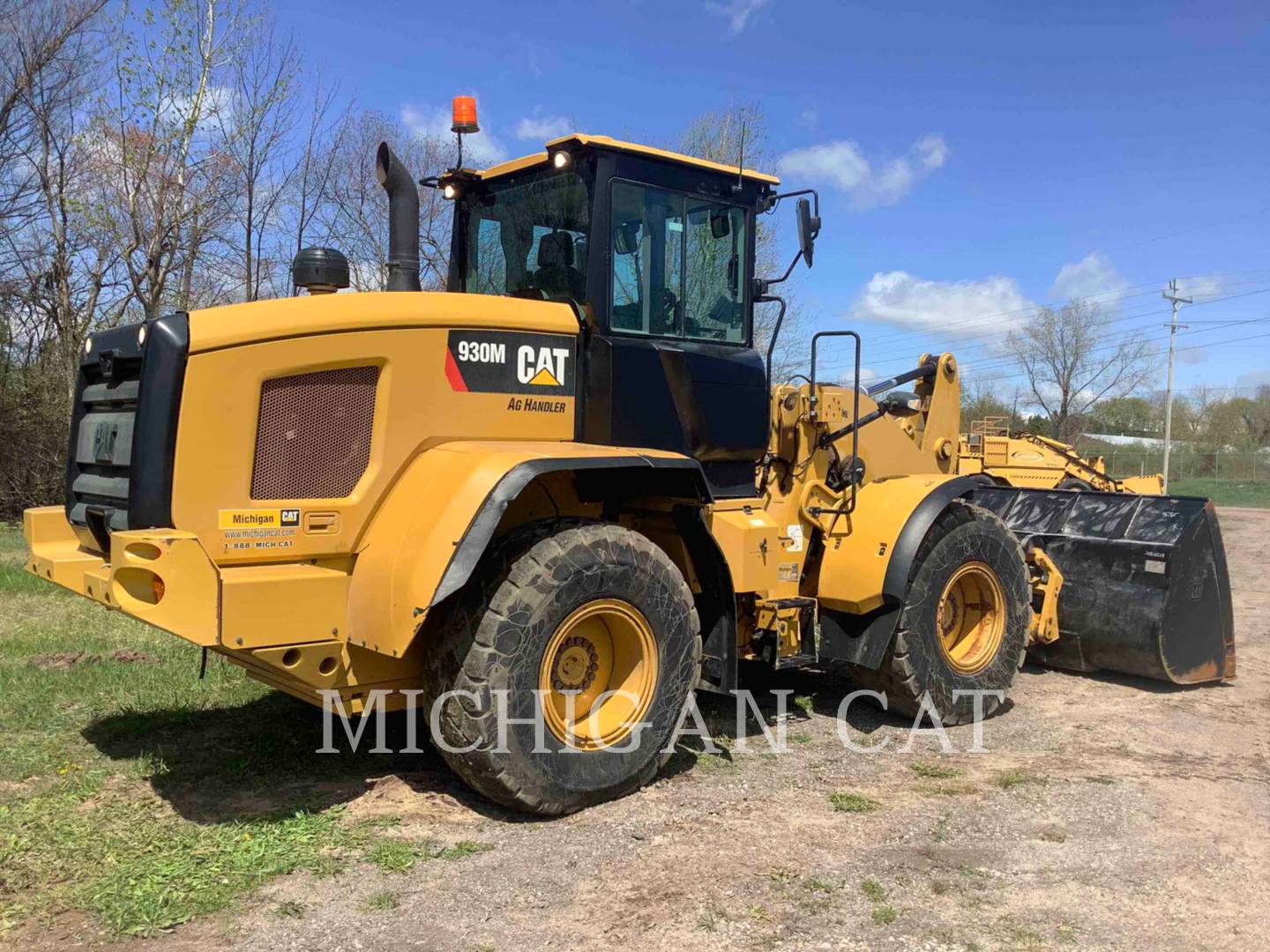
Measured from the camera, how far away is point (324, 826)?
4098 mm

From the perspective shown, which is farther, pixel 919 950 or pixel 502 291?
pixel 502 291

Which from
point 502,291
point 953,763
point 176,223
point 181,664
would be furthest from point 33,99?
point 953,763

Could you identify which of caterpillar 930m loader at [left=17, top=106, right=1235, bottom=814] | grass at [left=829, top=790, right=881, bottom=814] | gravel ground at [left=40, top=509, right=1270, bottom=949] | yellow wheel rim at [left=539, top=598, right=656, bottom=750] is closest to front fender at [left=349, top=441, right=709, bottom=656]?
caterpillar 930m loader at [left=17, top=106, right=1235, bottom=814]

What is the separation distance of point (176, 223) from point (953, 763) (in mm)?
15544

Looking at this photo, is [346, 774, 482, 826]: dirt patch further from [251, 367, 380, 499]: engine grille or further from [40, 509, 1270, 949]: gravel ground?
[251, 367, 380, 499]: engine grille

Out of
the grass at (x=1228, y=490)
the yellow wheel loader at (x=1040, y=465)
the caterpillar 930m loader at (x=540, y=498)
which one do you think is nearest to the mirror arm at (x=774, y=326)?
the caterpillar 930m loader at (x=540, y=498)

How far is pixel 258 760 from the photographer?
4.86 meters

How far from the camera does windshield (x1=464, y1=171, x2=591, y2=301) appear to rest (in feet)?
16.3

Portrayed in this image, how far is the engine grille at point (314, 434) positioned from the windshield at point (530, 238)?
130cm

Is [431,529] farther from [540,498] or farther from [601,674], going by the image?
[601,674]

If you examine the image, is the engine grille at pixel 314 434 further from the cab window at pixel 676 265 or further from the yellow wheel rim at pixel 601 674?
the cab window at pixel 676 265

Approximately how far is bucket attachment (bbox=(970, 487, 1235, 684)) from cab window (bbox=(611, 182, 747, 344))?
10.1ft

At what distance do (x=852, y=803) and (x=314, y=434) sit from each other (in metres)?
2.85

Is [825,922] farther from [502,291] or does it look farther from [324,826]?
[502,291]
